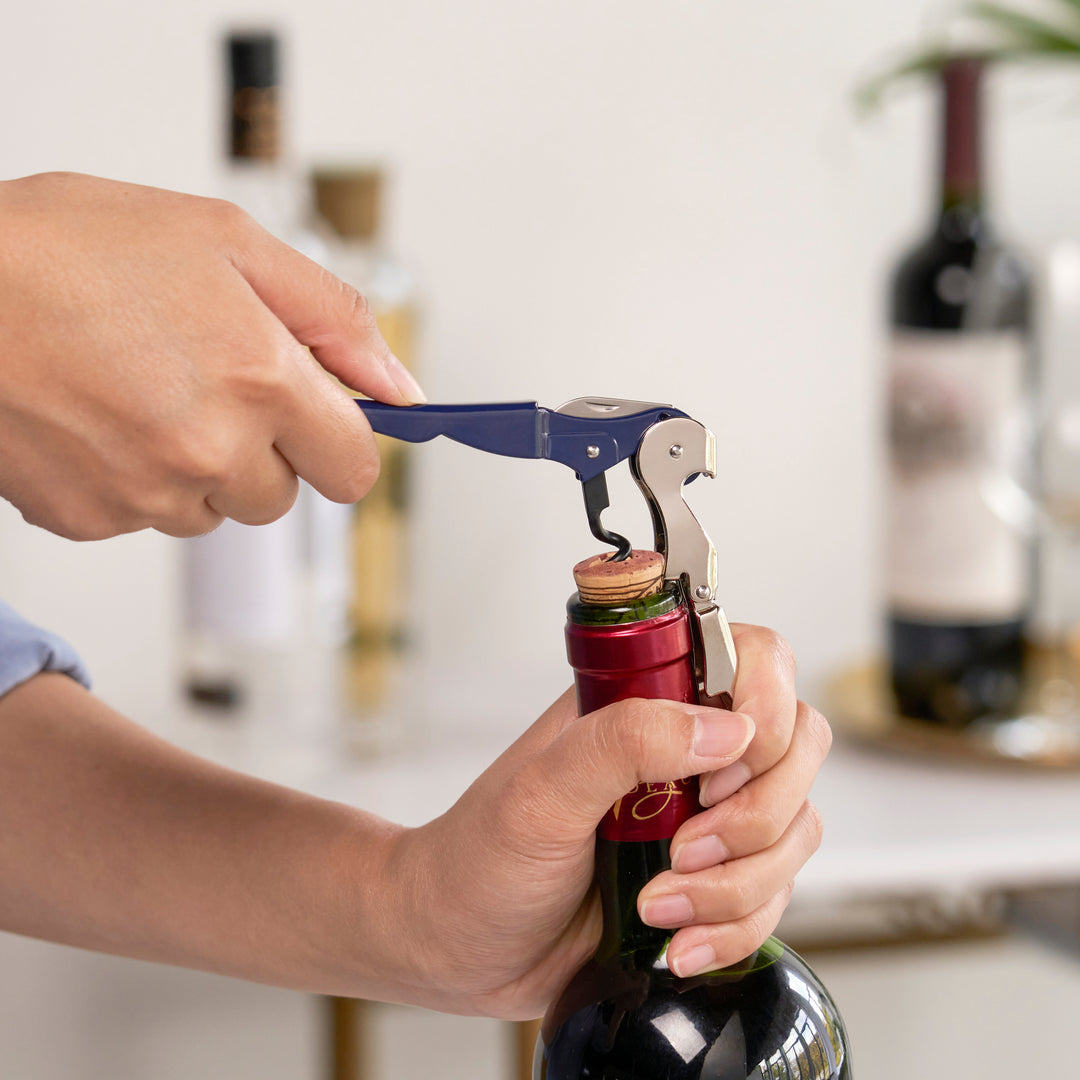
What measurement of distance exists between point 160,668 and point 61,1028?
1.34 feet

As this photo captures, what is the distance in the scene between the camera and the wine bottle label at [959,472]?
43.1 inches

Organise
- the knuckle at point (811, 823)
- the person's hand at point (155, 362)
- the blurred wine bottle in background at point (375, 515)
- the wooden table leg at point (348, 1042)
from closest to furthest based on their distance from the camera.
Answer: the person's hand at point (155, 362)
the knuckle at point (811, 823)
the blurred wine bottle in background at point (375, 515)
the wooden table leg at point (348, 1042)

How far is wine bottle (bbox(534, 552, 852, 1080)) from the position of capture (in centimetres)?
42

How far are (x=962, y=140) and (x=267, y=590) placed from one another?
0.68 meters

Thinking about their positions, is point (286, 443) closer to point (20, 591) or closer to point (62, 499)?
point (62, 499)

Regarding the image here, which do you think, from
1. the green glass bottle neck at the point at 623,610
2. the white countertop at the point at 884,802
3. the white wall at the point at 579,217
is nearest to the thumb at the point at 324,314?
the green glass bottle neck at the point at 623,610

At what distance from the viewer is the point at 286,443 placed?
442 mm

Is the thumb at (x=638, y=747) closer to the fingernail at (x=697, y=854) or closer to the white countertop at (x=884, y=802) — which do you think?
the fingernail at (x=697, y=854)

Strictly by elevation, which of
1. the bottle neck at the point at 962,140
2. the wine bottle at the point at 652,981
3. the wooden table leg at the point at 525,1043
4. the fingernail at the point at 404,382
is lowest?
the wooden table leg at the point at 525,1043

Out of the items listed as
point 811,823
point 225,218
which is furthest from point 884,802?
point 225,218

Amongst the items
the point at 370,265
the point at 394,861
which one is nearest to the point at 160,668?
the point at 370,265

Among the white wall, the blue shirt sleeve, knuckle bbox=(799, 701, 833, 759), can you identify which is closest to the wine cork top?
knuckle bbox=(799, 701, 833, 759)

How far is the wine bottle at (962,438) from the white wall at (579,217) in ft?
0.88

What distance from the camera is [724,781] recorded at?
476 millimetres
